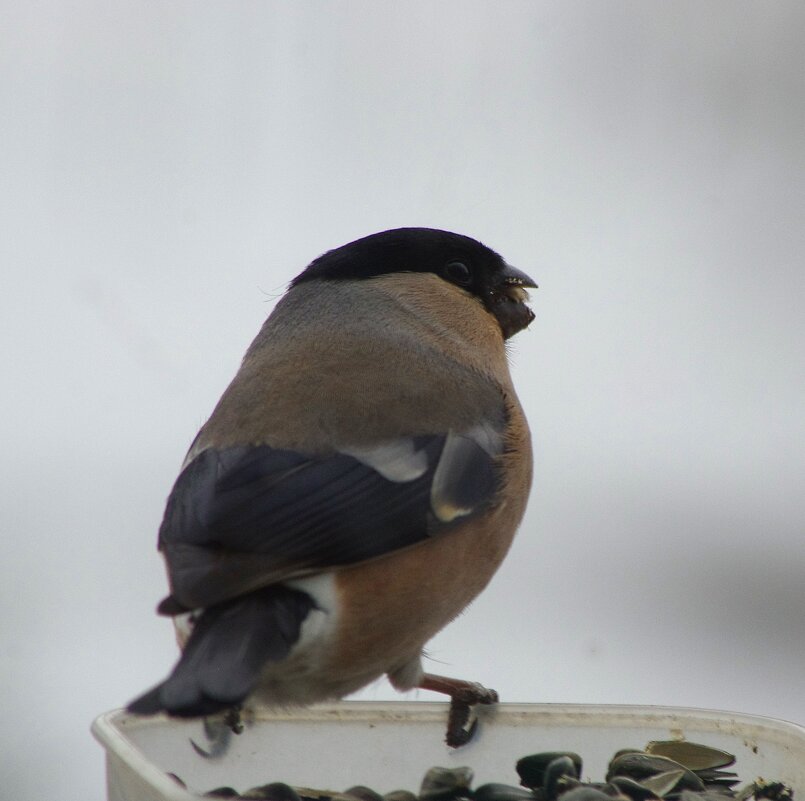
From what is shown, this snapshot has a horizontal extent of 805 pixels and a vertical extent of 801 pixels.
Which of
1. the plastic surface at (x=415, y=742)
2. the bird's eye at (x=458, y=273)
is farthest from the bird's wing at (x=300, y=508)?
the bird's eye at (x=458, y=273)

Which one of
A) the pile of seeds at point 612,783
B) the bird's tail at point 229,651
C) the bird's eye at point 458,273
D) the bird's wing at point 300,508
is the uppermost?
A: the bird's eye at point 458,273

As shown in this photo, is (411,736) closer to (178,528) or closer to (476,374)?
(178,528)

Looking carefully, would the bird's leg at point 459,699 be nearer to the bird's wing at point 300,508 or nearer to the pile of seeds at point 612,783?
the pile of seeds at point 612,783

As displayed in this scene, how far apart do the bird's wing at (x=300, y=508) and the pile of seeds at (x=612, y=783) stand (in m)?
0.41

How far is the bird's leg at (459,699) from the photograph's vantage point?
232 cm

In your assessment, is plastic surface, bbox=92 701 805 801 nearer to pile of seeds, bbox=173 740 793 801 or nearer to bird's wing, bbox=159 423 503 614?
pile of seeds, bbox=173 740 793 801

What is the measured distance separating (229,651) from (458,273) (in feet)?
4.82

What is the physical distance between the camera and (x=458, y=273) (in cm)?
A: 309

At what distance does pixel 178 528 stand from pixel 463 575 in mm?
565

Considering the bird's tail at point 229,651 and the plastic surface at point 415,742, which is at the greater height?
the bird's tail at point 229,651

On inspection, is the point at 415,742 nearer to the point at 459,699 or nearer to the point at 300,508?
the point at 459,699

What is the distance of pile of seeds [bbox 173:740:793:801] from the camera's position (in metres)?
2.12

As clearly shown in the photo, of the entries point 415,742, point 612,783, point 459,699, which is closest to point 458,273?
point 459,699

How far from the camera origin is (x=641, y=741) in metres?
2.25
